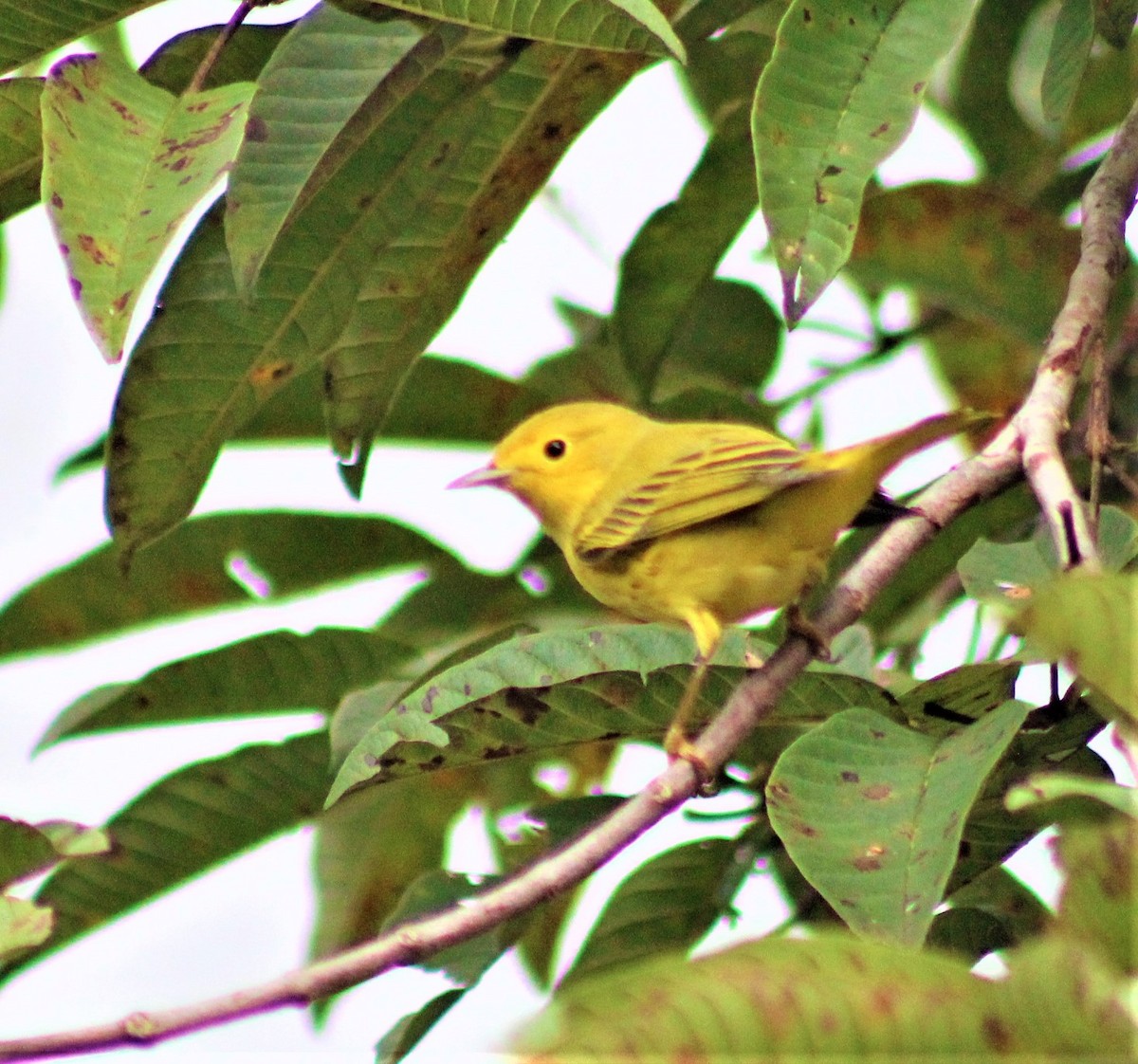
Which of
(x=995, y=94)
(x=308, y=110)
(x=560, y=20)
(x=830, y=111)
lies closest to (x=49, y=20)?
(x=308, y=110)

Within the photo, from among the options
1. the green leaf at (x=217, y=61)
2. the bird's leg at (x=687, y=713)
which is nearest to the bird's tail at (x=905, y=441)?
the bird's leg at (x=687, y=713)

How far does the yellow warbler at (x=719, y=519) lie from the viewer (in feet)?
8.42

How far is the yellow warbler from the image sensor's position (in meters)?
2.57

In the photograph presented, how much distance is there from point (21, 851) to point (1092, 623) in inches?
48.8

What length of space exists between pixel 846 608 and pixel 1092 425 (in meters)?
0.38

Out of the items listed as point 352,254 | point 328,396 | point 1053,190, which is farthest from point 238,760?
point 1053,190

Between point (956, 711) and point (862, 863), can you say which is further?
point (956, 711)

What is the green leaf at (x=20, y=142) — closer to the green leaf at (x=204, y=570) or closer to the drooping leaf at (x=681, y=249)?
the green leaf at (x=204, y=570)

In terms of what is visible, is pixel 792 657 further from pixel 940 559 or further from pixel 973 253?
pixel 973 253

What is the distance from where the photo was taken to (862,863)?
1.57 m

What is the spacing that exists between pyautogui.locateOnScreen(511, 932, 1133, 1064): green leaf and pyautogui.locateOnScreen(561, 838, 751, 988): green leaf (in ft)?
4.89

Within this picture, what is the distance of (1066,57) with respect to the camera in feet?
7.26

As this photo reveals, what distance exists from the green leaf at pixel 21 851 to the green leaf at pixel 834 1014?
1.03 meters

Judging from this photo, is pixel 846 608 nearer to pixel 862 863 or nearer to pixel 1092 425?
pixel 1092 425
